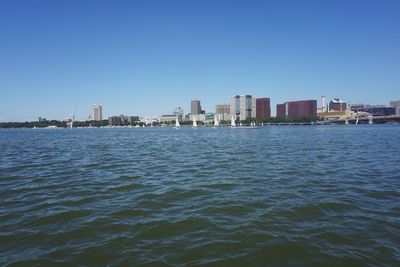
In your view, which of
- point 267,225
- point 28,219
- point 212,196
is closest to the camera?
point 267,225

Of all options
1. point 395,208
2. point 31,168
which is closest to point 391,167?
point 395,208

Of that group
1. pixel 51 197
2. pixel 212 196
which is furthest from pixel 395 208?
pixel 51 197

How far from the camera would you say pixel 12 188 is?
56.4ft

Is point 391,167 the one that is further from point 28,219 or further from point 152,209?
point 28,219

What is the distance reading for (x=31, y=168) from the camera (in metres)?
25.4

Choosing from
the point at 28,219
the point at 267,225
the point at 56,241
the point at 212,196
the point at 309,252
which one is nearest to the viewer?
the point at 309,252

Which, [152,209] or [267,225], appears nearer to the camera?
[267,225]

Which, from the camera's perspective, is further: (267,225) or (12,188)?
(12,188)

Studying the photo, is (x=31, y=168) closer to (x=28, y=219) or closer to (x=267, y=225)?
(x=28, y=219)

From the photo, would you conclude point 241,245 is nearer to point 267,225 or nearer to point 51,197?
point 267,225

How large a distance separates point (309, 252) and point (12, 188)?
52.9 feet

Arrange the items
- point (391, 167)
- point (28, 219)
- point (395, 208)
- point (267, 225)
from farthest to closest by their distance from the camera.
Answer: point (391, 167) → point (395, 208) → point (28, 219) → point (267, 225)

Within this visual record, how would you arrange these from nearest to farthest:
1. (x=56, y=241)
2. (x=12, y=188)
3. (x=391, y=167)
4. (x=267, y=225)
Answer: (x=56, y=241) → (x=267, y=225) → (x=12, y=188) → (x=391, y=167)

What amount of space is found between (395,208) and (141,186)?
12.2 metres
